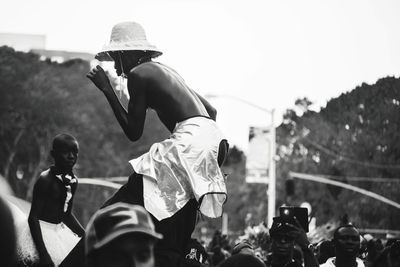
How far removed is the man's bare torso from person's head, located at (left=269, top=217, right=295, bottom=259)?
178 cm

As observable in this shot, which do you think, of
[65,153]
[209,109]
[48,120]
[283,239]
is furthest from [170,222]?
[48,120]

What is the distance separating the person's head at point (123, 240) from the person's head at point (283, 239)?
378cm

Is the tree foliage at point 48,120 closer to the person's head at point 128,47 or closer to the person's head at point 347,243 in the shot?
the person's head at point 347,243

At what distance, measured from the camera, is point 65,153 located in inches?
245

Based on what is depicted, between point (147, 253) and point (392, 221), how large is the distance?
47.9 m

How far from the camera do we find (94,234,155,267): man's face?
335 cm

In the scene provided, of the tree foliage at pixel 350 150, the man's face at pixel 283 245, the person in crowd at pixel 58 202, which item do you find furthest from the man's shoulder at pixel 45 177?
the tree foliage at pixel 350 150

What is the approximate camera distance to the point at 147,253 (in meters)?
3.38

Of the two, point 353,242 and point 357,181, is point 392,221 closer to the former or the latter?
point 357,181

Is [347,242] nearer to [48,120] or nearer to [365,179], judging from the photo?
[365,179]

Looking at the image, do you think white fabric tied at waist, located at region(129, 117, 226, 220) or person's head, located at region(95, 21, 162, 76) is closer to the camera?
white fabric tied at waist, located at region(129, 117, 226, 220)

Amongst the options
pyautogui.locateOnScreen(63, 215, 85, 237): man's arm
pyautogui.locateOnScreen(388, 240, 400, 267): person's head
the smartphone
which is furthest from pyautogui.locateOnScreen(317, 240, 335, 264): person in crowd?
pyautogui.locateOnScreen(63, 215, 85, 237): man's arm

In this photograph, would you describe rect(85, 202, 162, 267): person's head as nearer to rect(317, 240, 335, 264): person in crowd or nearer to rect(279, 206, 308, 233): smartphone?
rect(279, 206, 308, 233): smartphone

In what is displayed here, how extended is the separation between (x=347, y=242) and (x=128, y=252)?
13.3 feet
